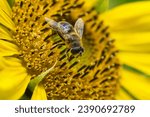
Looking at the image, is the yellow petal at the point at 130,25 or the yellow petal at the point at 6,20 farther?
the yellow petal at the point at 130,25

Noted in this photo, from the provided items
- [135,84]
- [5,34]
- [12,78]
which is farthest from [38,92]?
[135,84]

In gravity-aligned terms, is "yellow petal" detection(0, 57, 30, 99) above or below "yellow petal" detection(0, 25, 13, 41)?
below

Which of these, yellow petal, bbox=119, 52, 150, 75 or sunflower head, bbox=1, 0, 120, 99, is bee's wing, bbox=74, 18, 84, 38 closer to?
sunflower head, bbox=1, 0, 120, 99

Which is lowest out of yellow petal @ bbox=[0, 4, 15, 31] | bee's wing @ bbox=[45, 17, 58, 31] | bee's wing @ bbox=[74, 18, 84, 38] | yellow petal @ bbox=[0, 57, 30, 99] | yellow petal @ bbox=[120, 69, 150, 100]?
yellow petal @ bbox=[120, 69, 150, 100]

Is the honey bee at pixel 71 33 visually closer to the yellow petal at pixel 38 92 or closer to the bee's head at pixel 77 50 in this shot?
the bee's head at pixel 77 50

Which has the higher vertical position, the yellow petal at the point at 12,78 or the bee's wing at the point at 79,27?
the bee's wing at the point at 79,27

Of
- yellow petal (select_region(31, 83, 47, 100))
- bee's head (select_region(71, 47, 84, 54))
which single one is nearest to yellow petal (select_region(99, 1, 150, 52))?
bee's head (select_region(71, 47, 84, 54))

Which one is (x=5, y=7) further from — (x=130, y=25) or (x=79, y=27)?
(x=130, y=25)

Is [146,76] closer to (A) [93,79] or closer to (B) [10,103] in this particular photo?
(A) [93,79]

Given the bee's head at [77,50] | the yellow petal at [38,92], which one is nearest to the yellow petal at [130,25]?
the bee's head at [77,50]
